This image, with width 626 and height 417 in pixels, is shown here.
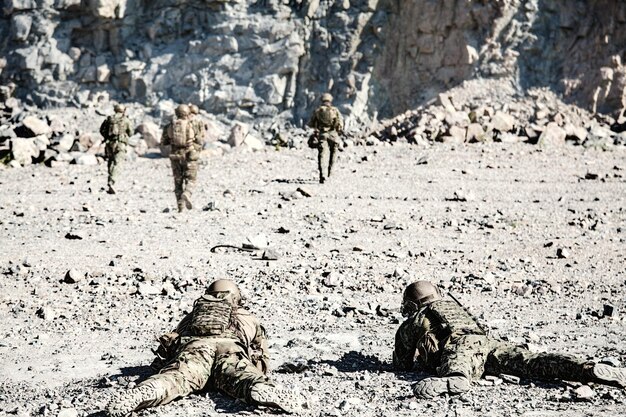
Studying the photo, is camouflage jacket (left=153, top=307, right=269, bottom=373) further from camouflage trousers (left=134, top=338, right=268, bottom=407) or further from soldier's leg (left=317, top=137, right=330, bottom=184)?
soldier's leg (left=317, top=137, right=330, bottom=184)

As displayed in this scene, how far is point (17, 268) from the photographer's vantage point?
355 inches

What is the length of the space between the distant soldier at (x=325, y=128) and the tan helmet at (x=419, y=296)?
9367mm

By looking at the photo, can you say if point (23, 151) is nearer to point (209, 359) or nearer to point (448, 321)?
point (209, 359)

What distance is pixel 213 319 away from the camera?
5422 millimetres

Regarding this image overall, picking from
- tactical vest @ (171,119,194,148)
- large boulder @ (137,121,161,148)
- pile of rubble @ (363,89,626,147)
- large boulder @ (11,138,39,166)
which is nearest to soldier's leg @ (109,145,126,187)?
tactical vest @ (171,119,194,148)

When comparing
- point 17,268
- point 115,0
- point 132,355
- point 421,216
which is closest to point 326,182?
point 421,216

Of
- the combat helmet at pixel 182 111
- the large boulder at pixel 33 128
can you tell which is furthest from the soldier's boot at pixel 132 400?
the large boulder at pixel 33 128

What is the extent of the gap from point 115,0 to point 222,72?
4.72 metres

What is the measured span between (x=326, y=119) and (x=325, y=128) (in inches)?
6.1

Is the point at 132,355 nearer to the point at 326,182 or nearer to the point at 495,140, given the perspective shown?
the point at 326,182

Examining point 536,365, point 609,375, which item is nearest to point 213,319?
point 536,365

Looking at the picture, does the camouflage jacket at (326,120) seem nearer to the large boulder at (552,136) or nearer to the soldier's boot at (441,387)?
the large boulder at (552,136)

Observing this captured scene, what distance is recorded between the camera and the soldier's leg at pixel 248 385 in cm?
462

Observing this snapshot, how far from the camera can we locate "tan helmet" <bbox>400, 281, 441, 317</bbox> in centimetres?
584
